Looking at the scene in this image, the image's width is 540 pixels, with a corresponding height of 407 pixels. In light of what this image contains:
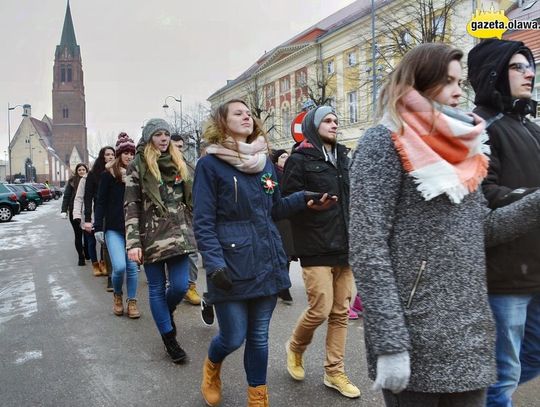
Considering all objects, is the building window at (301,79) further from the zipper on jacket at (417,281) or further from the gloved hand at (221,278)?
the zipper on jacket at (417,281)

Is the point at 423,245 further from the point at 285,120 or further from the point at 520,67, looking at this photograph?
the point at 285,120

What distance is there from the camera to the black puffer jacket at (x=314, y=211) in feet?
12.0

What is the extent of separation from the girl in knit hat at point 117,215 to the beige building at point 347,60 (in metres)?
19.4

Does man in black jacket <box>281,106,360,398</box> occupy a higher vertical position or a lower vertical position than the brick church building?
lower

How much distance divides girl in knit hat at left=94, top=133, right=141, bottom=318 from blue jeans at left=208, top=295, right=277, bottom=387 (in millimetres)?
2893

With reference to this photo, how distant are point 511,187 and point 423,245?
2.66 feet

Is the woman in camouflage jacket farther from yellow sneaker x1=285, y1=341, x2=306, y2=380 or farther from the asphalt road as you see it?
yellow sneaker x1=285, y1=341, x2=306, y2=380

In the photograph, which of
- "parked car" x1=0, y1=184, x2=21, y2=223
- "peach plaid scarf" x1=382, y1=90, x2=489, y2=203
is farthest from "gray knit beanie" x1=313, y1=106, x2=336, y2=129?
"parked car" x1=0, y1=184, x2=21, y2=223

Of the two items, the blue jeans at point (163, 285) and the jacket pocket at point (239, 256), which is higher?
the jacket pocket at point (239, 256)

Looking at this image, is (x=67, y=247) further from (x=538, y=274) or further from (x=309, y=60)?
(x=309, y=60)

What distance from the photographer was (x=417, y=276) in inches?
68.4

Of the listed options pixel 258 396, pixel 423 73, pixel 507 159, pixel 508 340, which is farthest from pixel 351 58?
pixel 423 73

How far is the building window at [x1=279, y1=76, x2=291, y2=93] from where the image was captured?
4994 cm

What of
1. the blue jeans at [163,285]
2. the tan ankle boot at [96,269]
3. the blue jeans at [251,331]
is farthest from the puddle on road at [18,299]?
the blue jeans at [251,331]
